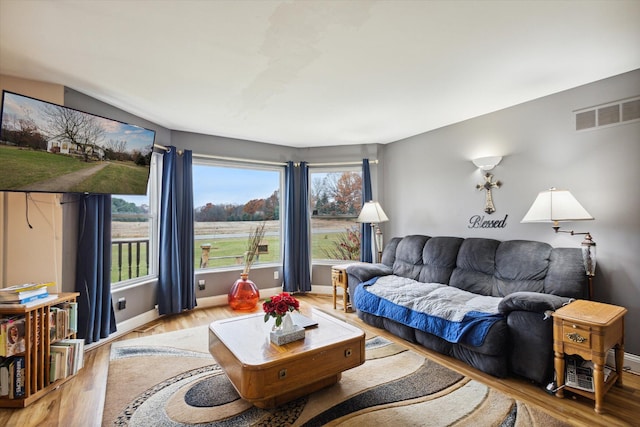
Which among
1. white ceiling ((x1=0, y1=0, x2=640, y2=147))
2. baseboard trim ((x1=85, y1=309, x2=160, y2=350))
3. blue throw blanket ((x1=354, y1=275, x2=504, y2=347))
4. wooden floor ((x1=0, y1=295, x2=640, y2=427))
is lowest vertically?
wooden floor ((x1=0, y1=295, x2=640, y2=427))

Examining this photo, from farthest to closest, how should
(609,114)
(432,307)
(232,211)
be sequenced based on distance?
(232,211) → (432,307) → (609,114)

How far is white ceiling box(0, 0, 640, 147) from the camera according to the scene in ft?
6.05

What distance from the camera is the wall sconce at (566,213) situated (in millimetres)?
2533

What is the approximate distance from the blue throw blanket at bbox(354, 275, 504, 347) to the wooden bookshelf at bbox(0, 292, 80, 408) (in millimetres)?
2845

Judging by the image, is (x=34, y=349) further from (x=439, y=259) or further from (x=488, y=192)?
(x=488, y=192)

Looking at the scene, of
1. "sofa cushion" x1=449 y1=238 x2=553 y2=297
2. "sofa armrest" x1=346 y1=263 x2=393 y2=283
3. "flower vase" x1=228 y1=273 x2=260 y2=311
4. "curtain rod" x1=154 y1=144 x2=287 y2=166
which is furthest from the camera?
"flower vase" x1=228 y1=273 x2=260 y2=311

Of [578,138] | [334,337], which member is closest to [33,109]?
[334,337]

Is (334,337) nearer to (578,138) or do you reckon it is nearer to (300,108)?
(300,108)

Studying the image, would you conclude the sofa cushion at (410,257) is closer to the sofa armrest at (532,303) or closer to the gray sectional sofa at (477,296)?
the gray sectional sofa at (477,296)

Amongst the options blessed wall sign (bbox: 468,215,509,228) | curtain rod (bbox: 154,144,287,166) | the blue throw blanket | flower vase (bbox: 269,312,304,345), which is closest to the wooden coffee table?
flower vase (bbox: 269,312,304,345)

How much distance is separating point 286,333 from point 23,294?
6.31 ft

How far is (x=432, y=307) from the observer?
2.93 m

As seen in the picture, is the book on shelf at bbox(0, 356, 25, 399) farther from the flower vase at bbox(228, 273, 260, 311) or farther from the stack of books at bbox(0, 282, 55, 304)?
the flower vase at bbox(228, 273, 260, 311)

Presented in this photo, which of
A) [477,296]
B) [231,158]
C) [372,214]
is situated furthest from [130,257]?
[477,296]
